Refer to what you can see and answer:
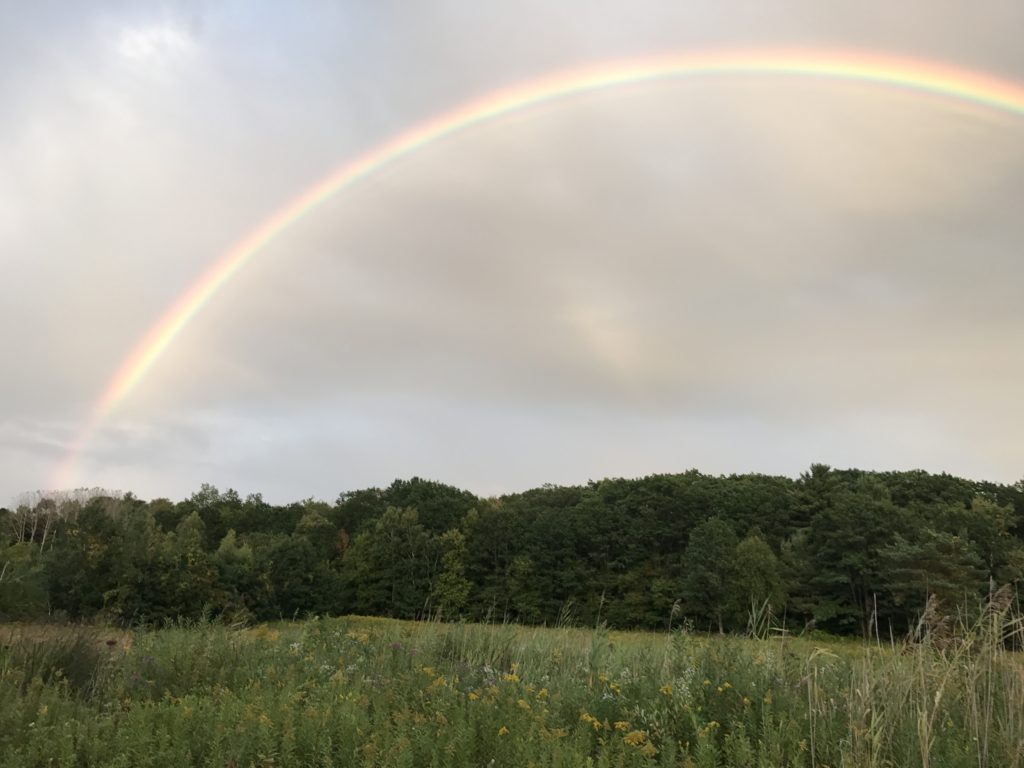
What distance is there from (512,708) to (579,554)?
138ft

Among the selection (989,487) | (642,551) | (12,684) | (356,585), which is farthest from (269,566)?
(989,487)

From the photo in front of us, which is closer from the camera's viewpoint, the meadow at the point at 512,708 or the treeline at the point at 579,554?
the meadow at the point at 512,708

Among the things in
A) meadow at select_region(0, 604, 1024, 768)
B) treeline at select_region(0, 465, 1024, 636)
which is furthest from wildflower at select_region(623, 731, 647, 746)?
treeline at select_region(0, 465, 1024, 636)

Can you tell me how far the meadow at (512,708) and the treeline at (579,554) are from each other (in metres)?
17.4

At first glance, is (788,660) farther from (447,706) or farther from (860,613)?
(860,613)

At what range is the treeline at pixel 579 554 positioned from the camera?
28.5 m

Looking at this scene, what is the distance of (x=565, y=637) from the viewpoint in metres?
9.55

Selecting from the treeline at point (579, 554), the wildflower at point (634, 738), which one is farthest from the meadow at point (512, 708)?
the treeline at point (579, 554)

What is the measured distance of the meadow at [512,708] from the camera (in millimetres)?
3721

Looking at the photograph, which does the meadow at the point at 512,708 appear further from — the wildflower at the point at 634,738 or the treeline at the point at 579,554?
the treeline at the point at 579,554

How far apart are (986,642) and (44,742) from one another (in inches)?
241

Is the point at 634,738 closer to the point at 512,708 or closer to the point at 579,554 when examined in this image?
the point at 512,708

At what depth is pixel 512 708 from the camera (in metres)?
4.62

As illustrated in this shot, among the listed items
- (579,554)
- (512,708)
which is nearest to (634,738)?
(512,708)
